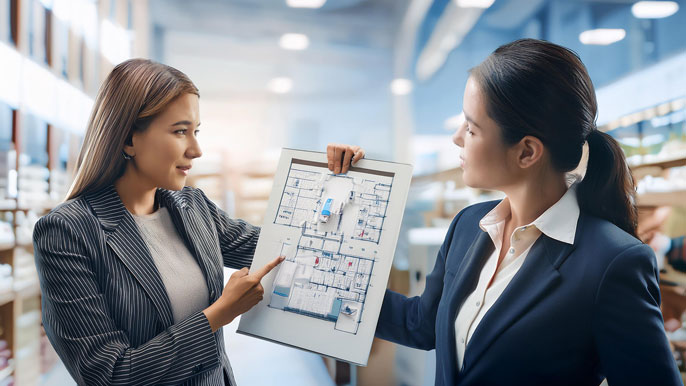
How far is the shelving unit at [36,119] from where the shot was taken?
240 cm

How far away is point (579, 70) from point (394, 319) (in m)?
0.80

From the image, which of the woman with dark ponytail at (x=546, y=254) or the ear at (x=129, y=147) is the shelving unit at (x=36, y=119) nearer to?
the ear at (x=129, y=147)

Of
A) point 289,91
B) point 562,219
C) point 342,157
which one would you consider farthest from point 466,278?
point 289,91

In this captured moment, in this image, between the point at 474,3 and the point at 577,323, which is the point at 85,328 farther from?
the point at 474,3

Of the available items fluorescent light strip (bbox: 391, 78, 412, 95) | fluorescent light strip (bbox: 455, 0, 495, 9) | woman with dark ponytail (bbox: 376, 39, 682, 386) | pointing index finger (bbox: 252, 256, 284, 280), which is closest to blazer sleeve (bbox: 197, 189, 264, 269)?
pointing index finger (bbox: 252, 256, 284, 280)

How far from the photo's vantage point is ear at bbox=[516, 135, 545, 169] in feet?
3.49

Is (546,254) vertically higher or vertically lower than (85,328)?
higher

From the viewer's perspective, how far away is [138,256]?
1.18 meters

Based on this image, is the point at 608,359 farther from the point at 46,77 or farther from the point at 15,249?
the point at 46,77

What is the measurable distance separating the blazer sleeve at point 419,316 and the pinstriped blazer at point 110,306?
49 cm

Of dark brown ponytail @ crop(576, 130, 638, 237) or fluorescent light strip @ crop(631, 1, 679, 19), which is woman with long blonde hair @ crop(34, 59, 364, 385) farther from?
fluorescent light strip @ crop(631, 1, 679, 19)

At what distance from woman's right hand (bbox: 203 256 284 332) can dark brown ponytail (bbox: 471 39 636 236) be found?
70cm

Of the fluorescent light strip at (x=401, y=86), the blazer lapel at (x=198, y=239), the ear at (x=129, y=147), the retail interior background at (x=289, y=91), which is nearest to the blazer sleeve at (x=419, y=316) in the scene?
the blazer lapel at (x=198, y=239)

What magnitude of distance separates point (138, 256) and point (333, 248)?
1.63 ft
